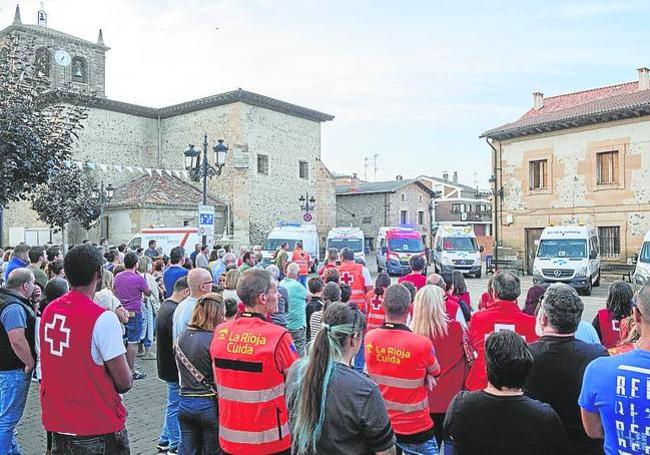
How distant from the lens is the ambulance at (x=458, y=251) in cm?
2631

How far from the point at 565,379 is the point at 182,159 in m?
38.0

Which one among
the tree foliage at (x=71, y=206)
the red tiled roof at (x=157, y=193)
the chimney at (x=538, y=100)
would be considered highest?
the chimney at (x=538, y=100)

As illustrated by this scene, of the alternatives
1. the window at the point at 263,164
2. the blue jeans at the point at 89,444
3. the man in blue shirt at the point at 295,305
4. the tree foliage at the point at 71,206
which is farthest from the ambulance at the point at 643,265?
the window at the point at 263,164

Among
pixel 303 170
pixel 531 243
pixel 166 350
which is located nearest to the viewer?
pixel 166 350

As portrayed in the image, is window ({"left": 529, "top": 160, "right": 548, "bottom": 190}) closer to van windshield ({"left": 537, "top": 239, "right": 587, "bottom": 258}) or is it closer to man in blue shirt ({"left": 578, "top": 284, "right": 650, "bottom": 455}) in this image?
van windshield ({"left": 537, "top": 239, "right": 587, "bottom": 258})

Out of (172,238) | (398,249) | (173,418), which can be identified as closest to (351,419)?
(173,418)

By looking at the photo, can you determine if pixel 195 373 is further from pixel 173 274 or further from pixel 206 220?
pixel 206 220

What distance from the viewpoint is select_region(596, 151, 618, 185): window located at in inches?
992

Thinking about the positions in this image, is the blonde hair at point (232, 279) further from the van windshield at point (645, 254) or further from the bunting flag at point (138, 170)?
the bunting flag at point (138, 170)

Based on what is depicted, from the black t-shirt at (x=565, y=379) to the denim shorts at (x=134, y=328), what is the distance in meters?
6.81

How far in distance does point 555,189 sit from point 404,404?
2550 centimetres

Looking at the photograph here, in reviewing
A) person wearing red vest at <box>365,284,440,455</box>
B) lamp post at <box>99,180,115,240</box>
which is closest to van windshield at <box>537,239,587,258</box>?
person wearing red vest at <box>365,284,440,455</box>

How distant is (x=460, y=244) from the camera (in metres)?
27.0

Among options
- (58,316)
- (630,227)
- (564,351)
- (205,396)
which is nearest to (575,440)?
(564,351)
